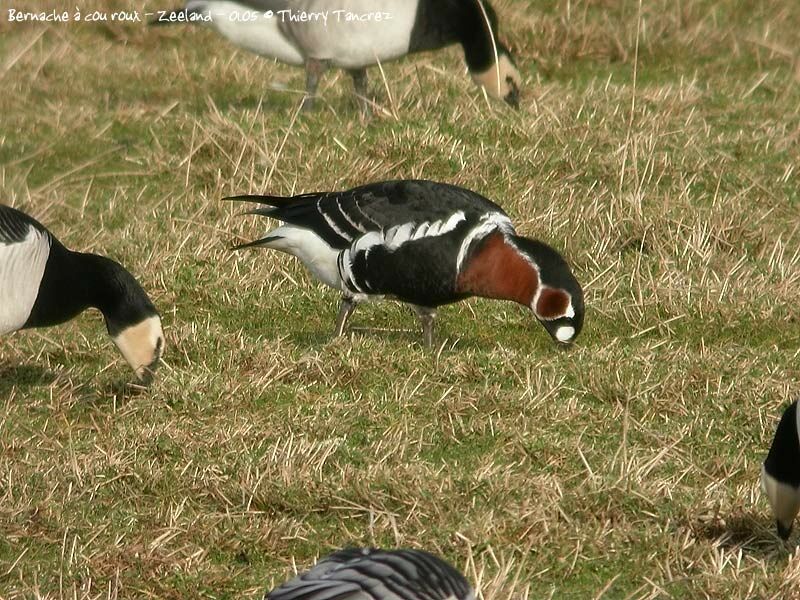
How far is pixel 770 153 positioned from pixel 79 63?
16.3ft

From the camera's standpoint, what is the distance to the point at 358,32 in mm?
8641

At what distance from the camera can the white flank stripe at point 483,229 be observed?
5.87 m

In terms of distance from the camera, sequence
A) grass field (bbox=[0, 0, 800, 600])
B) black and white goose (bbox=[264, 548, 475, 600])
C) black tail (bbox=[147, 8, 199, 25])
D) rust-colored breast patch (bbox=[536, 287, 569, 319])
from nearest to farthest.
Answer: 1. black and white goose (bbox=[264, 548, 475, 600])
2. grass field (bbox=[0, 0, 800, 600])
3. rust-colored breast patch (bbox=[536, 287, 569, 319])
4. black tail (bbox=[147, 8, 199, 25])

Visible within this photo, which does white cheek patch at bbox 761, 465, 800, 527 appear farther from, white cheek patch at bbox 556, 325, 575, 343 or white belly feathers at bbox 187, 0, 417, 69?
white belly feathers at bbox 187, 0, 417, 69

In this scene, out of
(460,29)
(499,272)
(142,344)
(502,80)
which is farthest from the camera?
(460,29)

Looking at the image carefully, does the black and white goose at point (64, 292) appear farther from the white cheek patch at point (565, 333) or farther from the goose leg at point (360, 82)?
the goose leg at point (360, 82)

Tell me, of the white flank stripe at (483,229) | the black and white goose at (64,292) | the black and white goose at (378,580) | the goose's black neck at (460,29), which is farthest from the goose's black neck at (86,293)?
the goose's black neck at (460,29)

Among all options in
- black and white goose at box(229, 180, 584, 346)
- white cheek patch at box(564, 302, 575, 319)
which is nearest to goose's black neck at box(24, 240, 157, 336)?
black and white goose at box(229, 180, 584, 346)

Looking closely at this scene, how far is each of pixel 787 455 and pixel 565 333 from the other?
1.75 metres

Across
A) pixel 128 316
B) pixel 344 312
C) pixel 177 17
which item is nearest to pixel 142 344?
pixel 128 316

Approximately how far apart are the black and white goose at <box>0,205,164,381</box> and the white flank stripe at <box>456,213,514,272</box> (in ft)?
4.14

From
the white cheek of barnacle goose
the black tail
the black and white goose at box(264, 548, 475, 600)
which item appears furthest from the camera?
the black tail

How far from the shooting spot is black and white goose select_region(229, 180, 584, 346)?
5.84m

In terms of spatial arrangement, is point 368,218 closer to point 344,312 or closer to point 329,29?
point 344,312
